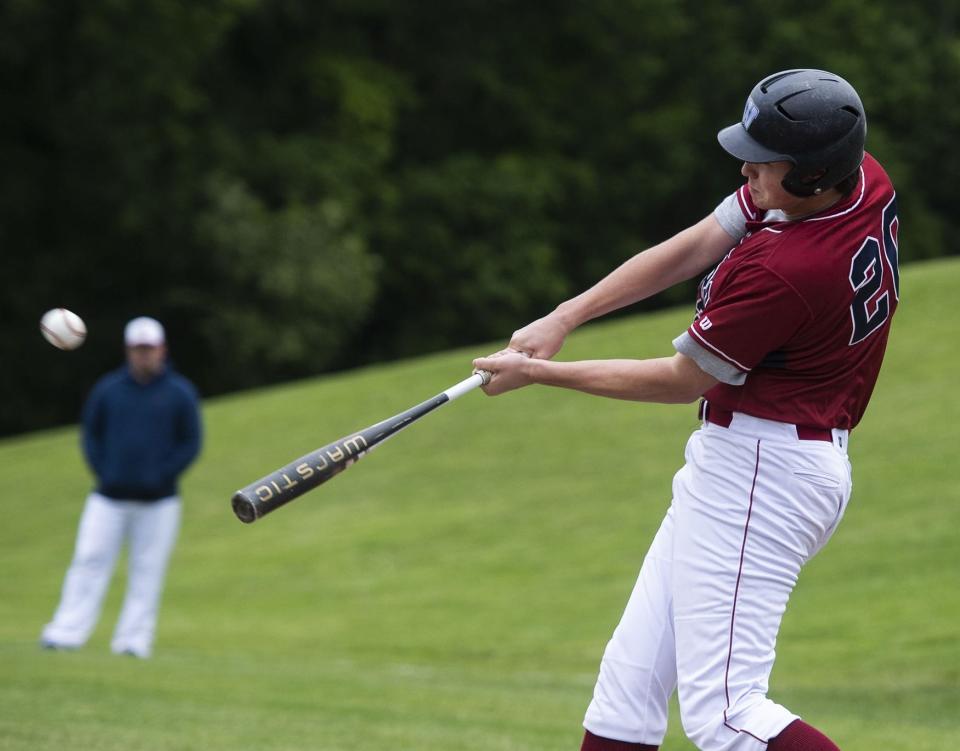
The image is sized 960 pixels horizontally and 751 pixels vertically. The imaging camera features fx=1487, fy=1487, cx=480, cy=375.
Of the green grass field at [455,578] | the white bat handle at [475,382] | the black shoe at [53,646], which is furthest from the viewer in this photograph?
the black shoe at [53,646]

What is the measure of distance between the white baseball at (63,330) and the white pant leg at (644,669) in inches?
157

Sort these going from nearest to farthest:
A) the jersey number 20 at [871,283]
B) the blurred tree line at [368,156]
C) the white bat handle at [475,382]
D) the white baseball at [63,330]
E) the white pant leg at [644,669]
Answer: the jersey number 20 at [871,283] → the white pant leg at [644,669] → the white bat handle at [475,382] → the white baseball at [63,330] → the blurred tree line at [368,156]

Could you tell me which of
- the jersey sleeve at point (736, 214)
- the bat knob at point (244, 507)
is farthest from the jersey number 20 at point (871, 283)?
the bat knob at point (244, 507)

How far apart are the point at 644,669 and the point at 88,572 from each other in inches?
325

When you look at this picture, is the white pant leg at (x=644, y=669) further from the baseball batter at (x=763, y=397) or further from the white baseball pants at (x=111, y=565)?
the white baseball pants at (x=111, y=565)

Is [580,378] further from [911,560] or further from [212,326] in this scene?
[212,326]

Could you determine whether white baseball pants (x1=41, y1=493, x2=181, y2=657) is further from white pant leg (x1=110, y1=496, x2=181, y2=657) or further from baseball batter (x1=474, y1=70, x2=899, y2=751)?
baseball batter (x1=474, y1=70, x2=899, y2=751)

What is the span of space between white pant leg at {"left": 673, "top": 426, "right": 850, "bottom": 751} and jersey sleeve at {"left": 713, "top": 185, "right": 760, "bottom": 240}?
0.71m

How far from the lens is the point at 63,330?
24.4 ft

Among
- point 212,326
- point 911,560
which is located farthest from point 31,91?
point 911,560

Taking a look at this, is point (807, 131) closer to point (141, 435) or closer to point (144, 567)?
point (141, 435)

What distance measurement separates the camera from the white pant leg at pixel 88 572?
11727 mm

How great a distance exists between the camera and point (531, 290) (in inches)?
1578

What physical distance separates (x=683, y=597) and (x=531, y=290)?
118 ft
